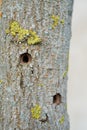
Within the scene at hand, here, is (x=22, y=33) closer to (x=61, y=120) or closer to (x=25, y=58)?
(x=25, y=58)

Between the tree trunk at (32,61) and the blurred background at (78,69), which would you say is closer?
the tree trunk at (32,61)

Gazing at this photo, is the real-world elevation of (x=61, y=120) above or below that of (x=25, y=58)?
below

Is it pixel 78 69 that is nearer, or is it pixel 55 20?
pixel 55 20

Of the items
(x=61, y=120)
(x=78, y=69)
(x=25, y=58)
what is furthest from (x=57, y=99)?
(x=78, y=69)

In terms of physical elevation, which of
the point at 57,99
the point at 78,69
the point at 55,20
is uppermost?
the point at 55,20

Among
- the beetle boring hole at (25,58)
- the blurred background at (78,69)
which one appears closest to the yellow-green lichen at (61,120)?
the beetle boring hole at (25,58)

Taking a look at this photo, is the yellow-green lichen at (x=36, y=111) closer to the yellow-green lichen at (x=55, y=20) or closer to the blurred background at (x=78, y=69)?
the yellow-green lichen at (x=55, y=20)

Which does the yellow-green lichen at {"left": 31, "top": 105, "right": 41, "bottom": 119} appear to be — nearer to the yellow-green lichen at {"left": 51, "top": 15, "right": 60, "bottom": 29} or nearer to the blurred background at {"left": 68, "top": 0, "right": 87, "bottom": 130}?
the yellow-green lichen at {"left": 51, "top": 15, "right": 60, "bottom": 29}
